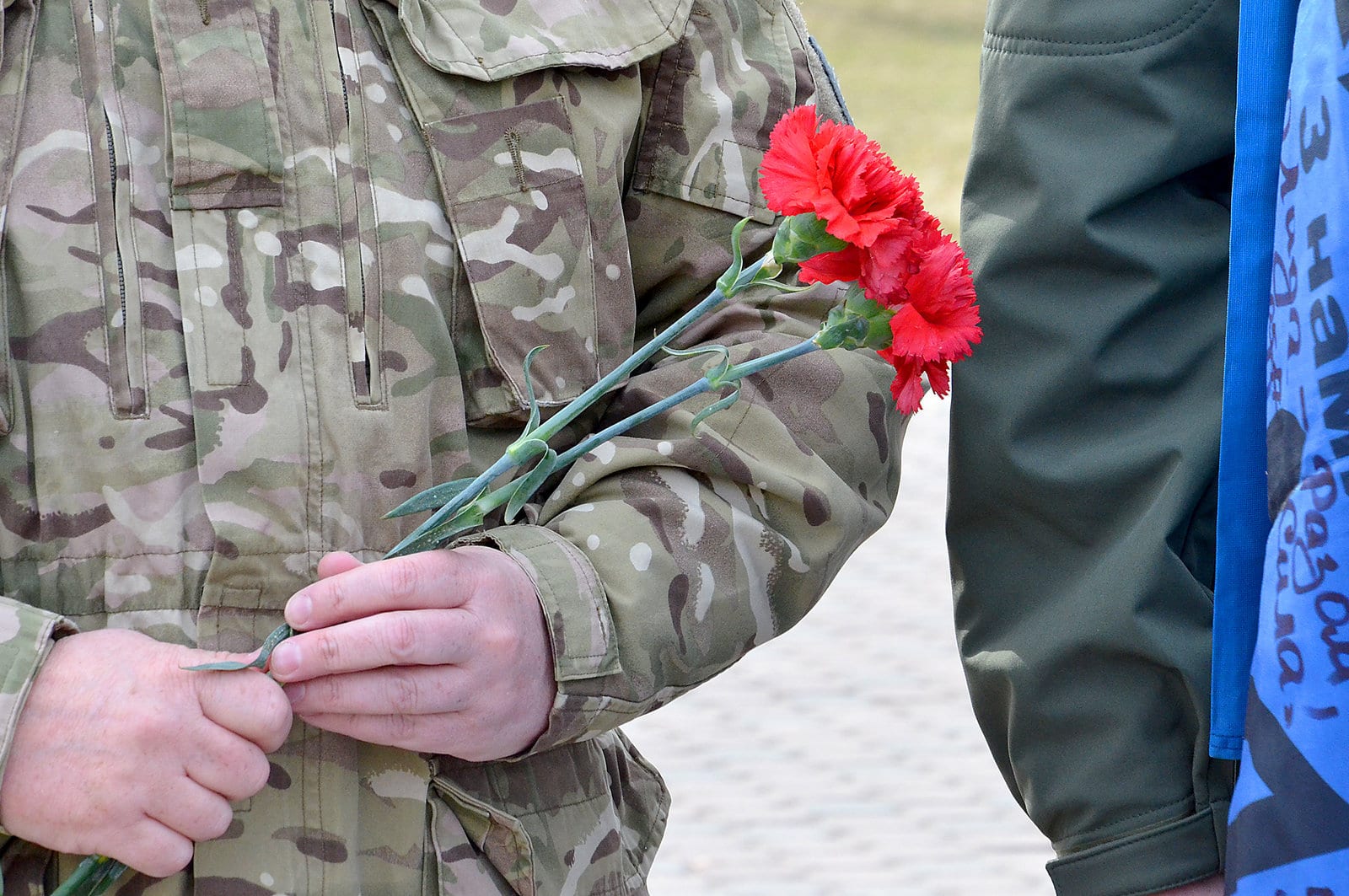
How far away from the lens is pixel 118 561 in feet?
4.71

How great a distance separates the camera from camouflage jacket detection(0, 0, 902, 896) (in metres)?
1.43

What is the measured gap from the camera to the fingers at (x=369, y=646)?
4.46 ft

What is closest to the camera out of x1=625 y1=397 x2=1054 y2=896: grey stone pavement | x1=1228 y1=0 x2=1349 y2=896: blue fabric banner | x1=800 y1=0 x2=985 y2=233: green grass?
x1=1228 y1=0 x2=1349 y2=896: blue fabric banner

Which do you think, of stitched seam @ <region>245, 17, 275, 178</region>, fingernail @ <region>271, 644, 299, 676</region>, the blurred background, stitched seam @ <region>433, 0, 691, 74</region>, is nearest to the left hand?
fingernail @ <region>271, 644, 299, 676</region>

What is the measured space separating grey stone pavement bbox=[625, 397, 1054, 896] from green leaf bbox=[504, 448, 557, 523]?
8.79ft

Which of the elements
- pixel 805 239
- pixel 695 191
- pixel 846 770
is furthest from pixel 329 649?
pixel 846 770

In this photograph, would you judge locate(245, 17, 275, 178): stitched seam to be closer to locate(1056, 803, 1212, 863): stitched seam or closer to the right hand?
the right hand

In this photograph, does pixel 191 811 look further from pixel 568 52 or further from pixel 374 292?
pixel 568 52

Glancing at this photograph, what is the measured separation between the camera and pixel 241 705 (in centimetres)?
135

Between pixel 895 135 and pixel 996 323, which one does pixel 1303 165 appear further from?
pixel 895 135

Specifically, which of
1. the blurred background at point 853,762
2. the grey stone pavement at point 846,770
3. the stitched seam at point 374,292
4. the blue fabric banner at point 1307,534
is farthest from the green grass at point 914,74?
the blue fabric banner at point 1307,534

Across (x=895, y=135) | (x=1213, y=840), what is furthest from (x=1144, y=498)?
(x=895, y=135)

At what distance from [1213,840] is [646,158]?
0.87 metres

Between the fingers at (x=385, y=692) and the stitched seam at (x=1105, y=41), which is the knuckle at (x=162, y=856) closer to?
the fingers at (x=385, y=692)
